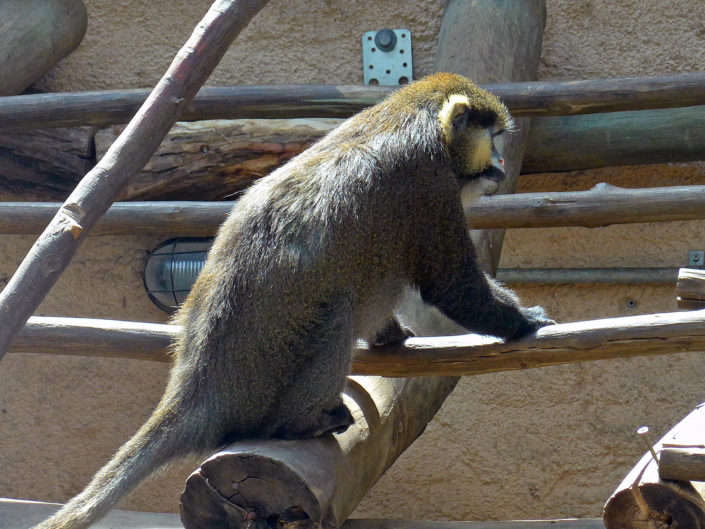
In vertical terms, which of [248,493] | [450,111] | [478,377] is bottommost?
[478,377]

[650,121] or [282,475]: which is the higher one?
[650,121]

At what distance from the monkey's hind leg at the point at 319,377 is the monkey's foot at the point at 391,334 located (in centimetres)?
31

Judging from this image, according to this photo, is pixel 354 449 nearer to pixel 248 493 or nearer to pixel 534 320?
pixel 248 493

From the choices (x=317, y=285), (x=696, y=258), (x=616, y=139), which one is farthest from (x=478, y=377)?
(x=317, y=285)

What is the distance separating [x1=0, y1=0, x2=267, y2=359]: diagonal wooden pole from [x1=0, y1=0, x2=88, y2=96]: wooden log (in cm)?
277

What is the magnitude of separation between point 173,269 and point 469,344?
236 centimetres

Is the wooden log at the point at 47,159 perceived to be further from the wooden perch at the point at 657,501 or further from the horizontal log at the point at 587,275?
the wooden perch at the point at 657,501

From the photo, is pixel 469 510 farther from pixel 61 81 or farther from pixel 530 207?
pixel 61 81

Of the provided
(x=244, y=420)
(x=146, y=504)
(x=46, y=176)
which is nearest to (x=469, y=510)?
(x=146, y=504)

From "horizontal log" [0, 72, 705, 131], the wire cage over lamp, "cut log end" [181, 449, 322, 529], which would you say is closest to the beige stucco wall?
the wire cage over lamp

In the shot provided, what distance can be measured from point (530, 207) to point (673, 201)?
0.60m

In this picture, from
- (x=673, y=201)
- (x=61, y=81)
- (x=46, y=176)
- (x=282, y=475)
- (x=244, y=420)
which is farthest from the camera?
(x=61, y=81)

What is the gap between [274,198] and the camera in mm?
2818

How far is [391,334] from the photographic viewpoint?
10.2 ft
